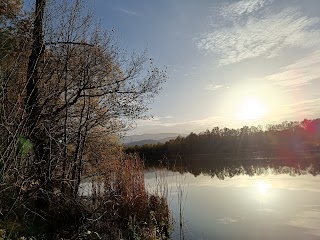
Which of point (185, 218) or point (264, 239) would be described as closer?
point (264, 239)

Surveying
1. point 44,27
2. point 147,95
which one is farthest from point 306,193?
point 44,27

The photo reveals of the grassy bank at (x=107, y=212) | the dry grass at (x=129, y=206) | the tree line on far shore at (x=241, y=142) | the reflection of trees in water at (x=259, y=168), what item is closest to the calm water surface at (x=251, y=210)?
the dry grass at (x=129, y=206)

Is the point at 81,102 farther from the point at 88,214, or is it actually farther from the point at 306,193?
the point at 306,193

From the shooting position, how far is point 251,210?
403 inches

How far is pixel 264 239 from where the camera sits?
7297 mm

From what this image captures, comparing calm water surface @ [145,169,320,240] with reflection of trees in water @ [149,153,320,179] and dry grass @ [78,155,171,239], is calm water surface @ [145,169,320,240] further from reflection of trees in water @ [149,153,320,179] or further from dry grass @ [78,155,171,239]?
reflection of trees in water @ [149,153,320,179]

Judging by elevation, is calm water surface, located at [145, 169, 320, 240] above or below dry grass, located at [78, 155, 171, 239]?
below

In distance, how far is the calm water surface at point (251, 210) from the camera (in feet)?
25.5

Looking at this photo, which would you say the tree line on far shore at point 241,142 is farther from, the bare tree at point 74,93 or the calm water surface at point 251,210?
the bare tree at point 74,93

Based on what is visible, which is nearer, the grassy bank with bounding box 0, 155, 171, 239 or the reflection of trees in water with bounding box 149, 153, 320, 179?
the grassy bank with bounding box 0, 155, 171, 239

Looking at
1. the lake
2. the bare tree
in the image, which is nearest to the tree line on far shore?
the lake

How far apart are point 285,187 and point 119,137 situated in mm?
7432

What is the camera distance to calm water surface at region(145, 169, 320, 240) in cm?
777

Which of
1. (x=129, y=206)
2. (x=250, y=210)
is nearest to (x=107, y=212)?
(x=129, y=206)
